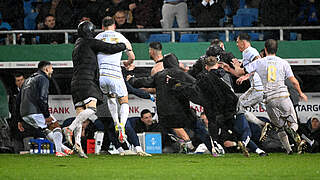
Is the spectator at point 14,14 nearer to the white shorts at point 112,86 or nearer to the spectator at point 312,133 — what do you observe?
the white shorts at point 112,86

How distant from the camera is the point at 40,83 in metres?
13.0

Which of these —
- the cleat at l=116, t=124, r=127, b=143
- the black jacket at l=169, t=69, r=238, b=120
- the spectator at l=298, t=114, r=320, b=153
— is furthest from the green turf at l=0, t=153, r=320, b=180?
the spectator at l=298, t=114, r=320, b=153

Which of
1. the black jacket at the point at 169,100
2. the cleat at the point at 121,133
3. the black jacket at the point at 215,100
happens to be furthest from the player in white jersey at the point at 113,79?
the black jacket at the point at 215,100

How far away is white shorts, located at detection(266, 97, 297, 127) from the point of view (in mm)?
11820

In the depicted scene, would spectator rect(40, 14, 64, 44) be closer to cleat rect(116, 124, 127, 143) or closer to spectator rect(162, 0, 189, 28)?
spectator rect(162, 0, 189, 28)

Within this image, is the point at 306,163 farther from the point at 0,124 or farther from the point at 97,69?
the point at 0,124

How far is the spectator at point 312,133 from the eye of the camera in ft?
51.2

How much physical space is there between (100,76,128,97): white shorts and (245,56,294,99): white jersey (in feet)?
8.10

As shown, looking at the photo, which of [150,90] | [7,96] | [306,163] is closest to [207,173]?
[306,163]

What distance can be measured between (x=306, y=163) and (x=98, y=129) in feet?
22.9

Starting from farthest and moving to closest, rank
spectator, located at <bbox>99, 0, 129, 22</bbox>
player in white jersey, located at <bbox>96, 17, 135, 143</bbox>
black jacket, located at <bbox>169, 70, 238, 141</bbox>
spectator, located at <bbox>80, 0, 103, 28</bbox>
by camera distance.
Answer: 1. spectator, located at <bbox>80, 0, 103, 28</bbox>
2. spectator, located at <bbox>99, 0, 129, 22</bbox>
3. player in white jersey, located at <bbox>96, 17, 135, 143</bbox>
4. black jacket, located at <bbox>169, 70, 238, 141</bbox>

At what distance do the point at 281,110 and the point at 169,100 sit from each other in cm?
210

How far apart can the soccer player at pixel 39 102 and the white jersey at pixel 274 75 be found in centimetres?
401

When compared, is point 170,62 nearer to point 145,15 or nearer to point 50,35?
point 145,15
